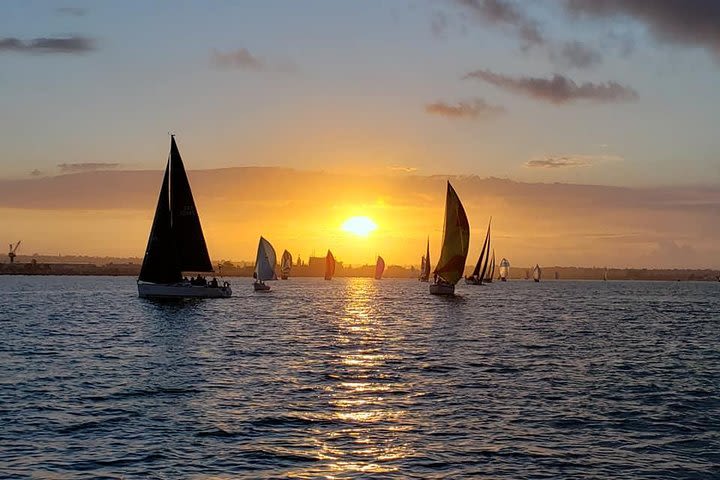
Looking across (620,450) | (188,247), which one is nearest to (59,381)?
(620,450)

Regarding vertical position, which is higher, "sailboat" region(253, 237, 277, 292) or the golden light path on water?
"sailboat" region(253, 237, 277, 292)

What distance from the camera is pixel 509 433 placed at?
27.1 meters

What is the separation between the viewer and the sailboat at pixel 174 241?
313 ft

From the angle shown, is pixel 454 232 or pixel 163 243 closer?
pixel 163 243

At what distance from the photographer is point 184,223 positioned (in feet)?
319

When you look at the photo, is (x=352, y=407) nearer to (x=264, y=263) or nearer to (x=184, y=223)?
(x=184, y=223)

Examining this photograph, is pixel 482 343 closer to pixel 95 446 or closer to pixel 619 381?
pixel 619 381

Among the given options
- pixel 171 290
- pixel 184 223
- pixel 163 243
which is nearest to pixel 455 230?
pixel 184 223

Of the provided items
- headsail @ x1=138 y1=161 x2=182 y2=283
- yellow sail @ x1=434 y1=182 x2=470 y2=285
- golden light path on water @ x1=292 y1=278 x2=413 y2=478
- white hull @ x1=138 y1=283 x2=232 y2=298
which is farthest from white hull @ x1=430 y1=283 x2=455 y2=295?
golden light path on water @ x1=292 y1=278 x2=413 y2=478

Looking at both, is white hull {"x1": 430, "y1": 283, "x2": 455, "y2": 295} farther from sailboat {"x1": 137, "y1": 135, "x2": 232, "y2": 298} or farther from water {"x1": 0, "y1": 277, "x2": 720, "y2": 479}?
water {"x1": 0, "y1": 277, "x2": 720, "y2": 479}

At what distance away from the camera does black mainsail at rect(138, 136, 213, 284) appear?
95.3m

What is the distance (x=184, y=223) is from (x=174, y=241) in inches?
100

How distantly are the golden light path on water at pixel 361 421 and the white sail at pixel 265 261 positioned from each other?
11205 cm

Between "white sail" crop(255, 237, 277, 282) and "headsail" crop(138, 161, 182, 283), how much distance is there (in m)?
63.3
